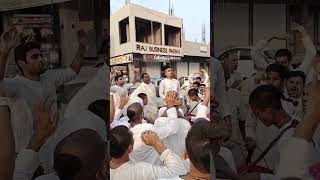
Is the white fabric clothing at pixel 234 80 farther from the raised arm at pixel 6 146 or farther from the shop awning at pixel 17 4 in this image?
the raised arm at pixel 6 146

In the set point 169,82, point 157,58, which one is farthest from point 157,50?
Result: point 169,82

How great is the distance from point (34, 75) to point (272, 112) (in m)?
1.38

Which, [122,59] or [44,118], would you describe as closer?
[122,59]

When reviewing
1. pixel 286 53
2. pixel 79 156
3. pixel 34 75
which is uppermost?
pixel 286 53

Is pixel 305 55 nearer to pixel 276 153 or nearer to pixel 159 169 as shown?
pixel 276 153

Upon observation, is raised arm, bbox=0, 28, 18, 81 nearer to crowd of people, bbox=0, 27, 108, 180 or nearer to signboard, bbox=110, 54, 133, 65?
crowd of people, bbox=0, 27, 108, 180

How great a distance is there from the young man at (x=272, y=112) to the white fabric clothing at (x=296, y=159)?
3 cm

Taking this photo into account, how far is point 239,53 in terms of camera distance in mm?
3480

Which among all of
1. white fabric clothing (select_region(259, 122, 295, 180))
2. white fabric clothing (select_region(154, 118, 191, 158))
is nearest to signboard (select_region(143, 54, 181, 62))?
white fabric clothing (select_region(154, 118, 191, 158))

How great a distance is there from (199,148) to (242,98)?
1.23 feet

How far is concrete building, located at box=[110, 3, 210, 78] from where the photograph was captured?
3373 mm

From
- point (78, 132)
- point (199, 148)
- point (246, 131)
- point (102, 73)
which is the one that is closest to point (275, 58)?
point (246, 131)

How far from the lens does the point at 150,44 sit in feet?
11.1

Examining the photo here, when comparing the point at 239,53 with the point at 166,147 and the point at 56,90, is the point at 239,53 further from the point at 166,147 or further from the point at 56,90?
the point at 56,90
